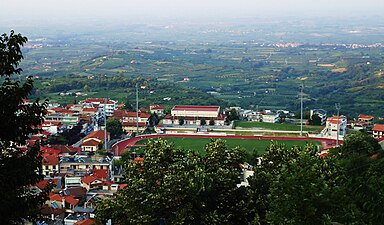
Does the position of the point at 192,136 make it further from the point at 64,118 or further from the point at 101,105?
the point at 101,105

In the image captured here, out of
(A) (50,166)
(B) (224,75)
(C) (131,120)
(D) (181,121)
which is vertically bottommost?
(B) (224,75)

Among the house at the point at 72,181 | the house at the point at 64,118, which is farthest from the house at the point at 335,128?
the house at the point at 72,181

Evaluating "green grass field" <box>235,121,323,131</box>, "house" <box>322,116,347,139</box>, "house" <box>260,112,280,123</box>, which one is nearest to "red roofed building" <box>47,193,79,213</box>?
"house" <box>322,116,347,139</box>

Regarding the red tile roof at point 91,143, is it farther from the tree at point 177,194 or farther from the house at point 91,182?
the tree at point 177,194

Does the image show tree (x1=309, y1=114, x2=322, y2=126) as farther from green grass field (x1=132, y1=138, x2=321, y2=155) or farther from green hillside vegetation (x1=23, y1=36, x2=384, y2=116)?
green hillside vegetation (x1=23, y1=36, x2=384, y2=116)

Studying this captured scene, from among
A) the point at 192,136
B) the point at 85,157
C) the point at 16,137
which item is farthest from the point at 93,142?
the point at 16,137
